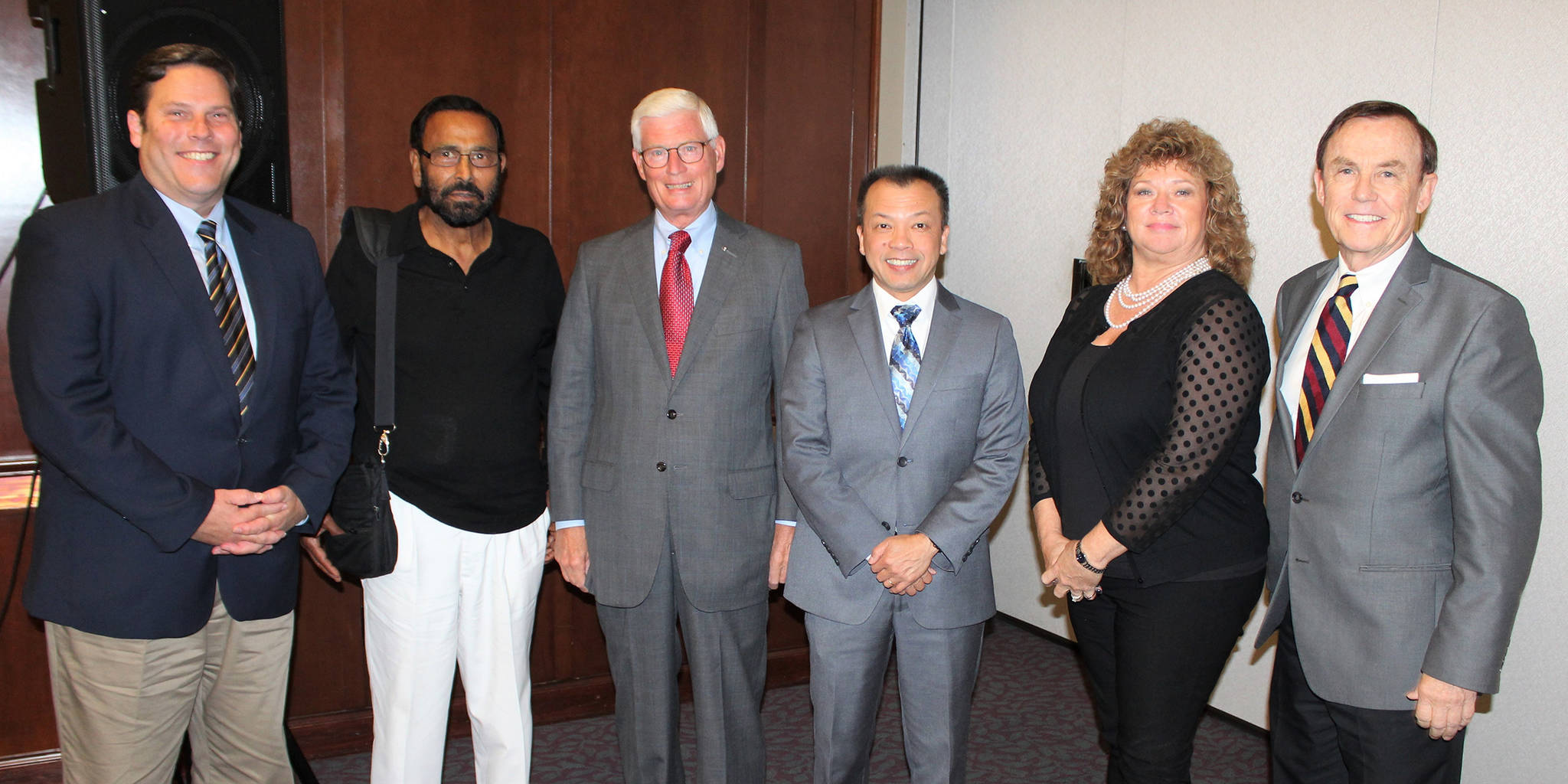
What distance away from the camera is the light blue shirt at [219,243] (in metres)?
2.23

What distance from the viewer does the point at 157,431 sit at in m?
2.15

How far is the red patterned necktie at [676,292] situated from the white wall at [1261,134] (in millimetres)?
2039

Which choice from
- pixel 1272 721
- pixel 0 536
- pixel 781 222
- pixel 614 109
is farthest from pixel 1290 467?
pixel 0 536

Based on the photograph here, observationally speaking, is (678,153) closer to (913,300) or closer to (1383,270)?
(913,300)

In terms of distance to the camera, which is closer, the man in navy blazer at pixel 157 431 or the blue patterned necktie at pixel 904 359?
the man in navy blazer at pixel 157 431

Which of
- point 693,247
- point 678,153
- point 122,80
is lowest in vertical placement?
point 693,247

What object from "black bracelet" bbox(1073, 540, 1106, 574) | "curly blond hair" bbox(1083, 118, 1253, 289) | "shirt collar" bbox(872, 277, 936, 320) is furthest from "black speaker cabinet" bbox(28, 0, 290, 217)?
"black bracelet" bbox(1073, 540, 1106, 574)

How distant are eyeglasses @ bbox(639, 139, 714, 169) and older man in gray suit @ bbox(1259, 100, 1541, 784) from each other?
143 centimetres

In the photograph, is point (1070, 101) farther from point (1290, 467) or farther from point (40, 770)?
point (40, 770)

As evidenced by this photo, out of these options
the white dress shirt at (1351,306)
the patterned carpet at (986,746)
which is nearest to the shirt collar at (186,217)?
the patterned carpet at (986,746)

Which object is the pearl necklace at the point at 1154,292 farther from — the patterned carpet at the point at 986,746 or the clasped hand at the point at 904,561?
the patterned carpet at the point at 986,746

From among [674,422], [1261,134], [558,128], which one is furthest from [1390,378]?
[558,128]

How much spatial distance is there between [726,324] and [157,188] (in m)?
1.30

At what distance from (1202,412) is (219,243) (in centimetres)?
216
